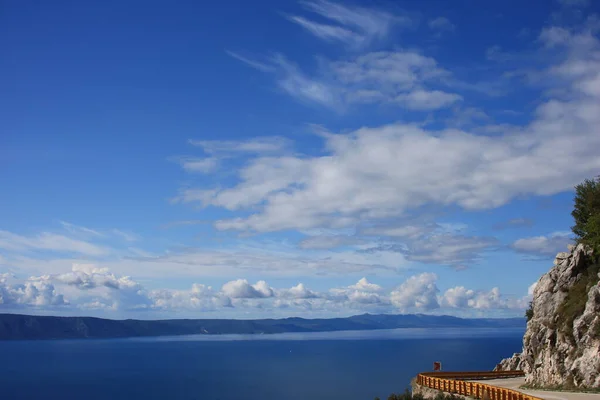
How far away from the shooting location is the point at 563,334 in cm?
4262

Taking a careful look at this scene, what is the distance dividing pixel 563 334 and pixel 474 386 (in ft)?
28.9

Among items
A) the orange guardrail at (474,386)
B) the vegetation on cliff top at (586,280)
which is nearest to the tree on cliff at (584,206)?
the vegetation on cliff top at (586,280)

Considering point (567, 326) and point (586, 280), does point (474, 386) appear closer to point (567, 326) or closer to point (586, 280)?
point (567, 326)

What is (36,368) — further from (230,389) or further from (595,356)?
(595,356)

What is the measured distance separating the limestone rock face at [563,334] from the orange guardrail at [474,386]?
525 cm

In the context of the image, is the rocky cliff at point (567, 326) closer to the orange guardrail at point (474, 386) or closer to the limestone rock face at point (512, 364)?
the orange guardrail at point (474, 386)

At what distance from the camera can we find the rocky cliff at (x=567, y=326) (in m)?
39.3

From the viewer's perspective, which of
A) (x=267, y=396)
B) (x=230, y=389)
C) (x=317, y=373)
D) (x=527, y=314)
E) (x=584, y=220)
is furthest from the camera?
(x=317, y=373)

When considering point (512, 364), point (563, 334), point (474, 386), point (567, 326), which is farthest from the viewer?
point (512, 364)

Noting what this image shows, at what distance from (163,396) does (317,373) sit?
49.1 meters

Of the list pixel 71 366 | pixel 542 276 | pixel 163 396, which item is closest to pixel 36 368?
pixel 71 366

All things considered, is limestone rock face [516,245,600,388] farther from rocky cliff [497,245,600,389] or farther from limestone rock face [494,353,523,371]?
limestone rock face [494,353,523,371]

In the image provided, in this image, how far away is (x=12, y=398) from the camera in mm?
111938

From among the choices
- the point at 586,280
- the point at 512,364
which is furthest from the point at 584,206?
the point at 512,364
